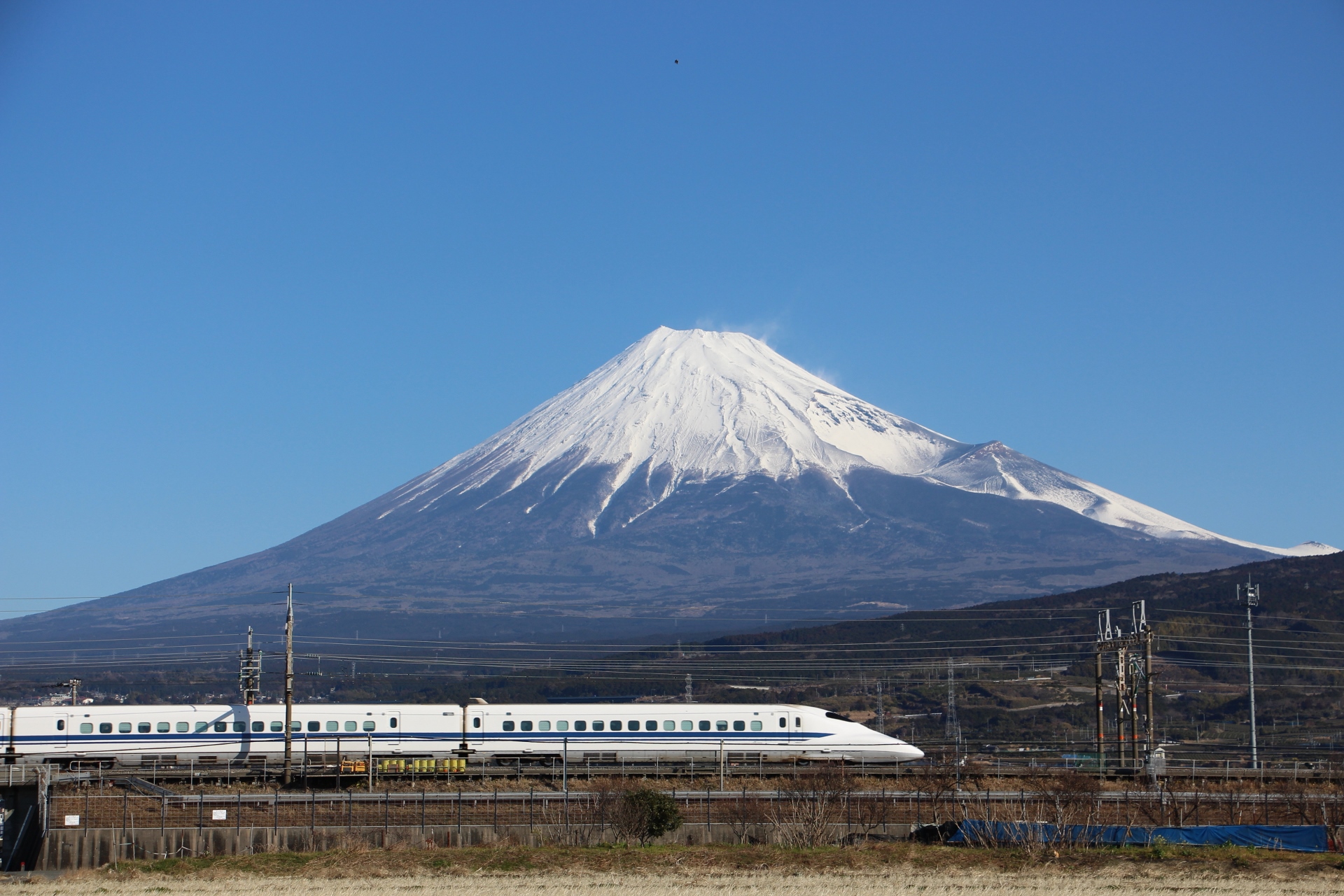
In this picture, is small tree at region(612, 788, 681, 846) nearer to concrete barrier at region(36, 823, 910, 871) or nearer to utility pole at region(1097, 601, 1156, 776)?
concrete barrier at region(36, 823, 910, 871)

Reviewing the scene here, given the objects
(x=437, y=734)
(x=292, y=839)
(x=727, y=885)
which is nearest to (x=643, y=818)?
(x=727, y=885)

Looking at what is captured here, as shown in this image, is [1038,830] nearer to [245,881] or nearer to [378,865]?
[378,865]

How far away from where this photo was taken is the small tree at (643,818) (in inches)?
2034

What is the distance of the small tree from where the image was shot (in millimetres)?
51656

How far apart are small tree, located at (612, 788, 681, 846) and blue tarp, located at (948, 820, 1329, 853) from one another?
34.3ft

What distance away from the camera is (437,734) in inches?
2677

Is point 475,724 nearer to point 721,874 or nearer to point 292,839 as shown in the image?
point 292,839

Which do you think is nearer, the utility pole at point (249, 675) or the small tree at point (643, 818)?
the small tree at point (643, 818)

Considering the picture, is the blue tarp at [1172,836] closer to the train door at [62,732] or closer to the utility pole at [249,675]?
the utility pole at [249,675]

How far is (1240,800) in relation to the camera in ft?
187

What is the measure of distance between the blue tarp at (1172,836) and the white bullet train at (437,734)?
19.1 meters

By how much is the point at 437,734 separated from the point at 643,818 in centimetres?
1895

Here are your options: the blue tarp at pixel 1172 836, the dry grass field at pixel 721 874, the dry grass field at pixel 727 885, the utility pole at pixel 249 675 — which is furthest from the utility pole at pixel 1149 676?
the utility pole at pixel 249 675

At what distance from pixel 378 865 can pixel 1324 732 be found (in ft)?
338
